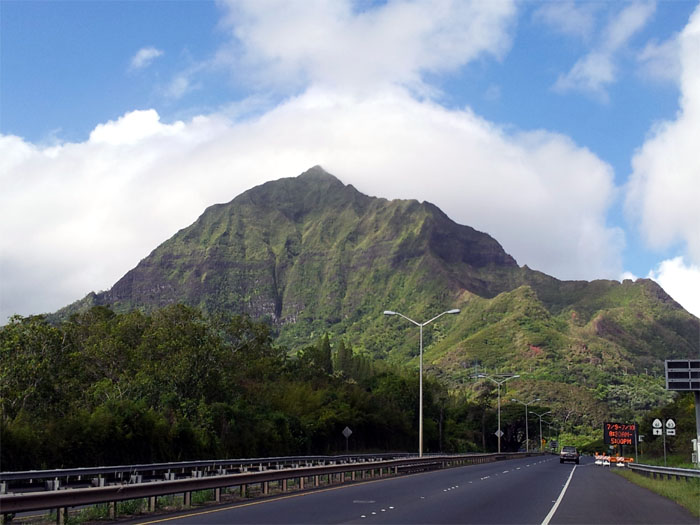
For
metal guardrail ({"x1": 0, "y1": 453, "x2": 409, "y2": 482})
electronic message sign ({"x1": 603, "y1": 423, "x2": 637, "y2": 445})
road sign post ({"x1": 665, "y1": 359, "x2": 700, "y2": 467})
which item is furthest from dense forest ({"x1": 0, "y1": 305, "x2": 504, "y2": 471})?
road sign post ({"x1": 665, "y1": 359, "x2": 700, "y2": 467})

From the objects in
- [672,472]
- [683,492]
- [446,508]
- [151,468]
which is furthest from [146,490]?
[672,472]

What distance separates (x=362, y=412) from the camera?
88.6m

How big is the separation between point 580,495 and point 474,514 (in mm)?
9588

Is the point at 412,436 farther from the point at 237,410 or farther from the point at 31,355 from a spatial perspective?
the point at 31,355

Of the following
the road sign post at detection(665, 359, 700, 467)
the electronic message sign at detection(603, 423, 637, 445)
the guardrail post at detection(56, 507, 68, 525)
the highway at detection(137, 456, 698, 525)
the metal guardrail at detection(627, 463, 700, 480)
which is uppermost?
the road sign post at detection(665, 359, 700, 467)

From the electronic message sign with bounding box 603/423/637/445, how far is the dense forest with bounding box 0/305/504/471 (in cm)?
2572

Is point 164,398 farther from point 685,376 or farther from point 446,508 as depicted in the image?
point 446,508

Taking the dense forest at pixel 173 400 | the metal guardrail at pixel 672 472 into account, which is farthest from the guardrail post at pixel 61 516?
the metal guardrail at pixel 672 472

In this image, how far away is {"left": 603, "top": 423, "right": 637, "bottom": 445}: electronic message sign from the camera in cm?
7638

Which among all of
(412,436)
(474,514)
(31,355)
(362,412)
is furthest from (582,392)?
(474,514)

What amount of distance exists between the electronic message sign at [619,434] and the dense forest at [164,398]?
84.4ft

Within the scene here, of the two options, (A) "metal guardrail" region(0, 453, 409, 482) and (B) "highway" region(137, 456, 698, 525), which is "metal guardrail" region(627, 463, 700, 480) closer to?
(B) "highway" region(137, 456, 698, 525)

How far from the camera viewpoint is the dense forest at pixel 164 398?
3972 centimetres

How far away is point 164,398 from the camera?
53.7m
